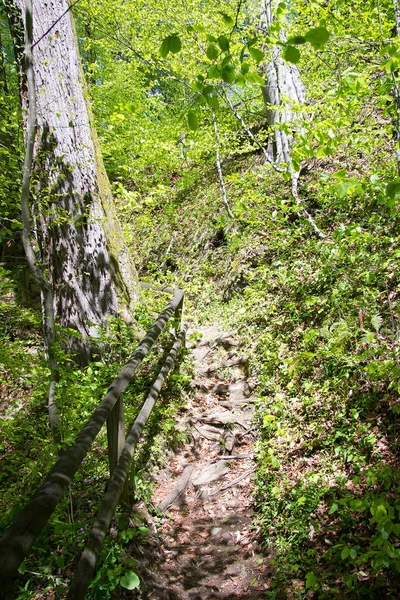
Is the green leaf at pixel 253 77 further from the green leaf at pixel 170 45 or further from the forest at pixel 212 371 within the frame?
the green leaf at pixel 170 45

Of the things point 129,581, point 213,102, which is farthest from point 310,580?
point 213,102

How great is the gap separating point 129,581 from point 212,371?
3.64m

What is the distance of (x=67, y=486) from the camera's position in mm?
2031

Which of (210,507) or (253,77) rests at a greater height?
(253,77)

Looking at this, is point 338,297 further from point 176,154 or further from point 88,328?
point 176,154

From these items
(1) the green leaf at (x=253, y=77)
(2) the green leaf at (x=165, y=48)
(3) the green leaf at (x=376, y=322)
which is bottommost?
(3) the green leaf at (x=376, y=322)

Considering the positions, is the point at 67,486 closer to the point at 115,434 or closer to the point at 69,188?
the point at 115,434

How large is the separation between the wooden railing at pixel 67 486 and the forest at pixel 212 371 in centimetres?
1

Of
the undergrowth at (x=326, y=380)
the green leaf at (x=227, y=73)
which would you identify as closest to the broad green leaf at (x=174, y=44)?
the green leaf at (x=227, y=73)

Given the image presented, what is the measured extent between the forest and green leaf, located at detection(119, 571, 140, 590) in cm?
2

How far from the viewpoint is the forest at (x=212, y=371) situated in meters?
2.63

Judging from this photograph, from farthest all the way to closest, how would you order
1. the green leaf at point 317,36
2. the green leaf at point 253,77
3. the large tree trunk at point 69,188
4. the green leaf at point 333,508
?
the large tree trunk at point 69,188 → the green leaf at point 333,508 → the green leaf at point 253,77 → the green leaf at point 317,36

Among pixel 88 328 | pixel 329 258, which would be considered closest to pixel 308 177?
pixel 329 258

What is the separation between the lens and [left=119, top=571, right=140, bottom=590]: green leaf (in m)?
2.60
